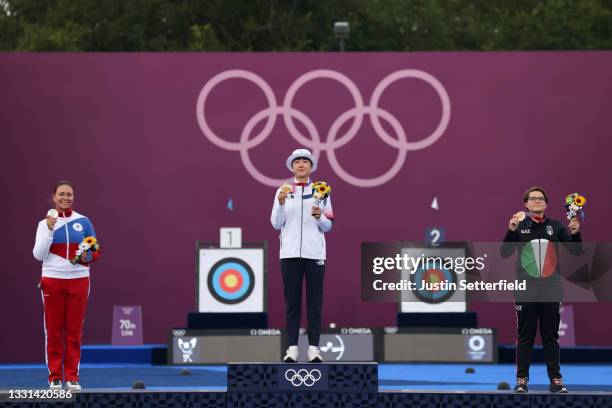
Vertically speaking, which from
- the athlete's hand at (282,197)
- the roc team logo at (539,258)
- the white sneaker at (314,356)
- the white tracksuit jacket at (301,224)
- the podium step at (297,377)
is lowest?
the podium step at (297,377)

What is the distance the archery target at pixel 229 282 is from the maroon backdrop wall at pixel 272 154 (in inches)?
18.2

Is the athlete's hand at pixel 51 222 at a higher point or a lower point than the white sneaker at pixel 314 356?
higher

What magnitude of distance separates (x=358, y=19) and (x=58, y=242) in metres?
17.1

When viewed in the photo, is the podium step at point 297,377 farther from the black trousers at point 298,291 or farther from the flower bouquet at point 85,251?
the flower bouquet at point 85,251

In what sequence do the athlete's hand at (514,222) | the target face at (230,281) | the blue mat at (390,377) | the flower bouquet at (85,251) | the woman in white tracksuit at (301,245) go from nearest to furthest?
the woman in white tracksuit at (301,245)
the athlete's hand at (514,222)
the flower bouquet at (85,251)
the blue mat at (390,377)
the target face at (230,281)

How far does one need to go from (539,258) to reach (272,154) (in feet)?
15.9

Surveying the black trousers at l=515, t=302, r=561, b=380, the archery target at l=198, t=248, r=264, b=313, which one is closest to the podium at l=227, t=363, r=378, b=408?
the black trousers at l=515, t=302, r=561, b=380

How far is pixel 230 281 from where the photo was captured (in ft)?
37.4

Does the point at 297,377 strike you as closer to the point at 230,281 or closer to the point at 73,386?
the point at 73,386

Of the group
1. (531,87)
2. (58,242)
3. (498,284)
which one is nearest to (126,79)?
(531,87)

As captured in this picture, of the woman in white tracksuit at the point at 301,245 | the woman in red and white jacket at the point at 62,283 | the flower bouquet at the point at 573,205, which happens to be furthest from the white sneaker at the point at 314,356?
the flower bouquet at the point at 573,205

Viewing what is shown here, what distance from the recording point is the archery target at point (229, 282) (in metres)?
11.4

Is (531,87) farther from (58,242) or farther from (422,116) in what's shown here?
(58,242)

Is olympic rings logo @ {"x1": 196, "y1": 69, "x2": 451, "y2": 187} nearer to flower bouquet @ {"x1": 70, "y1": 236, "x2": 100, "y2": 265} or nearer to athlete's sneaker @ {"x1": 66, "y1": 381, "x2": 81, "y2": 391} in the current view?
flower bouquet @ {"x1": 70, "y1": 236, "x2": 100, "y2": 265}
